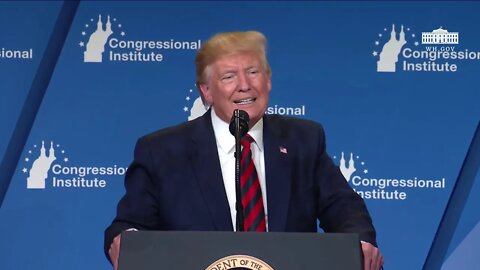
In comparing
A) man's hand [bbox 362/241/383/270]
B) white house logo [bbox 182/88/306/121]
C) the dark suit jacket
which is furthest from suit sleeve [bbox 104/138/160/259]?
white house logo [bbox 182/88/306/121]

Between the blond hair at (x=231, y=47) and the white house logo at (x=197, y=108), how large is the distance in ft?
4.31

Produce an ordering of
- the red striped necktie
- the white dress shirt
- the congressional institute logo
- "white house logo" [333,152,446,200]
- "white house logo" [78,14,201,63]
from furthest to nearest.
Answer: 1. "white house logo" [78,14,201,63]
2. "white house logo" [333,152,446,200]
3. the white dress shirt
4. the red striped necktie
5. the congressional institute logo

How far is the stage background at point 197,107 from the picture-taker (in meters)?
3.91

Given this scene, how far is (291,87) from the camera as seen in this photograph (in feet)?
13.1

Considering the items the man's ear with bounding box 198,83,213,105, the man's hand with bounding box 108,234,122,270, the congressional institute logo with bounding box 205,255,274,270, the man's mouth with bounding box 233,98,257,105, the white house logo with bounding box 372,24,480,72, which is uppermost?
the white house logo with bounding box 372,24,480,72

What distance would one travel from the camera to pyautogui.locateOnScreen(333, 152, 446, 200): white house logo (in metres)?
3.91

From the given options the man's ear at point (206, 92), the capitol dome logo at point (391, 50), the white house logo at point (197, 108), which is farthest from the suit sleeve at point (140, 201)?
the capitol dome logo at point (391, 50)

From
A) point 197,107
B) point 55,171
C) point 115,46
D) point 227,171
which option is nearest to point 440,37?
point 197,107

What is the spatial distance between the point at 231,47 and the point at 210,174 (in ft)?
1.27

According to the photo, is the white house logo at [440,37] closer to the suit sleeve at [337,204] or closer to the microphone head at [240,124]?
the suit sleeve at [337,204]

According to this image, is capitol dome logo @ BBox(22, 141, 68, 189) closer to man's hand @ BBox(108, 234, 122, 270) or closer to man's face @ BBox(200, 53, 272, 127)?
man's face @ BBox(200, 53, 272, 127)

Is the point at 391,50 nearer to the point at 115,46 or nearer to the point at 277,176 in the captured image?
the point at 115,46

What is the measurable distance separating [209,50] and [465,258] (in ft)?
6.17

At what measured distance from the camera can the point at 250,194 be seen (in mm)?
2463
